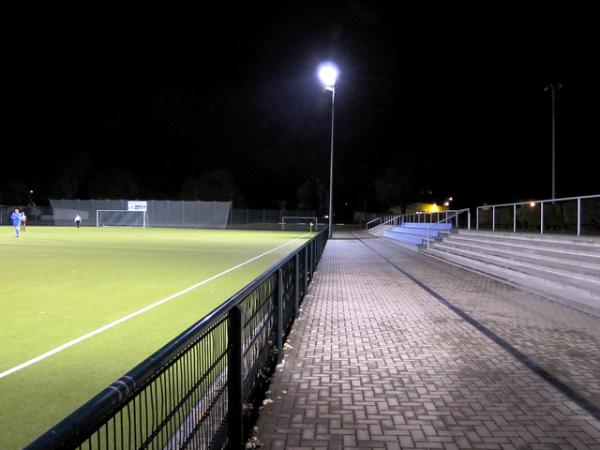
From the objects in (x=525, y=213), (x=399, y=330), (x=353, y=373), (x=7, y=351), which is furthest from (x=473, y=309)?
(x=525, y=213)

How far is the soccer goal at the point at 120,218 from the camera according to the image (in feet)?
193

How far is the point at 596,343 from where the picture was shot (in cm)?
679

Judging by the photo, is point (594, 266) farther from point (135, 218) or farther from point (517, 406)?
point (135, 218)

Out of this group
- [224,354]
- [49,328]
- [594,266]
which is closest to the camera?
[224,354]

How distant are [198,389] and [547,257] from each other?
11.7 meters

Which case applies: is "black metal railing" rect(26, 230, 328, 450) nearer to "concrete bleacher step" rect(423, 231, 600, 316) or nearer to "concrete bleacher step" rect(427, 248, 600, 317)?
"concrete bleacher step" rect(427, 248, 600, 317)

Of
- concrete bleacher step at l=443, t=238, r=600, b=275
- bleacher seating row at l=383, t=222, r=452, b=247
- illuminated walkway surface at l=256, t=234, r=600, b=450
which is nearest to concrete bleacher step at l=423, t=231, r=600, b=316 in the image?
concrete bleacher step at l=443, t=238, r=600, b=275

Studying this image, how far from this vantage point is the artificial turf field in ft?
15.4

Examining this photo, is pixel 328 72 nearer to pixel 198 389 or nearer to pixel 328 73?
pixel 328 73

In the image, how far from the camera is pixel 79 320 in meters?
8.06

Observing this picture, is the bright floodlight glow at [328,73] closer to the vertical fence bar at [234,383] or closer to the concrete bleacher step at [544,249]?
the concrete bleacher step at [544,249]

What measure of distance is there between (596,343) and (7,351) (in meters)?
7.98

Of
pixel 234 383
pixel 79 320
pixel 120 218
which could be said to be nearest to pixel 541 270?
pixel 79 320

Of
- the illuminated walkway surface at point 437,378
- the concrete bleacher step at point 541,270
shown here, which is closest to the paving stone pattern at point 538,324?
the illuminated walkway surface at point 437,378
